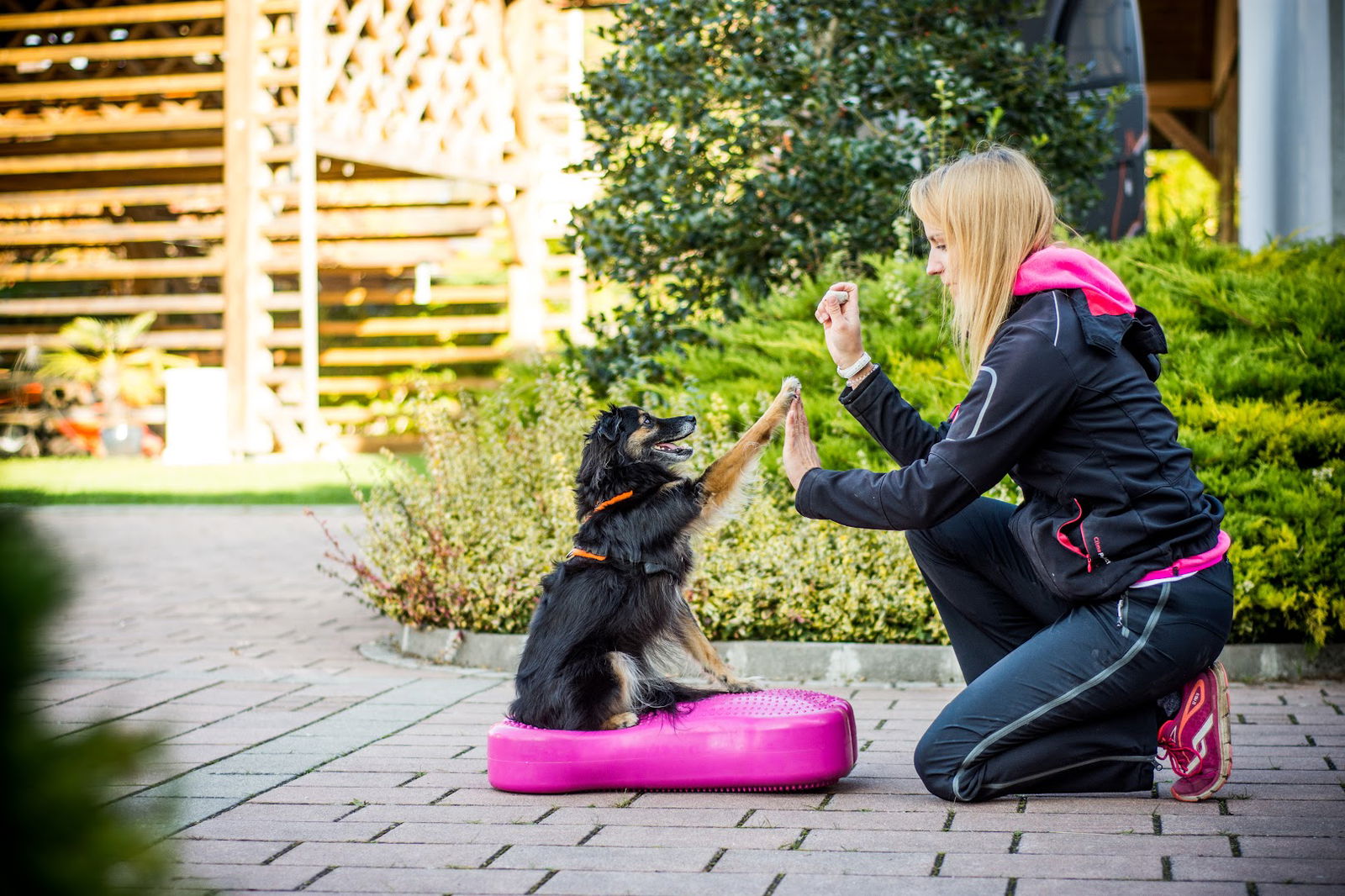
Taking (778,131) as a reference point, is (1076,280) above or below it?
below

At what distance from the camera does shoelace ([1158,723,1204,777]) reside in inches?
120

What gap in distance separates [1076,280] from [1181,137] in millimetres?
16042

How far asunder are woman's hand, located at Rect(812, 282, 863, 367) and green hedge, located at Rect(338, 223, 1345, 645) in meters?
1.72

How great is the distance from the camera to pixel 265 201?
1396 centimetres

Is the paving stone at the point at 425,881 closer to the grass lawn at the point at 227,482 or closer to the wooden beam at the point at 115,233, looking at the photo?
the grass lawn at the point at 227,482

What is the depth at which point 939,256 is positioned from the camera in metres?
3.36

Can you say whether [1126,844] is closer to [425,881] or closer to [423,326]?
[425,881]

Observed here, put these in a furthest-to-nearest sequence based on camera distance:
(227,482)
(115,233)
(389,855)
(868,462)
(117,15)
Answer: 1. (115,233)
2. (117,15)
3. (227,482)
4. (868,462)
5. (389,855)

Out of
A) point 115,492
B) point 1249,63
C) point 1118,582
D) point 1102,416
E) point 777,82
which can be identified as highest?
point 1249,63

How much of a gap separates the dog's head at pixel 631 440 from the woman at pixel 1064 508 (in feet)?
1.88

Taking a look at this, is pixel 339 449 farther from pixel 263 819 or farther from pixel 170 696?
pixel 263 819

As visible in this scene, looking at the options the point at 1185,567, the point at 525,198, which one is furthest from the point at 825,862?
the point at 525,198

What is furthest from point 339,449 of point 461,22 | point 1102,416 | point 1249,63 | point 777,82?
point 1102,416

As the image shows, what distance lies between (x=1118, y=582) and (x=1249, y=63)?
339 inches
